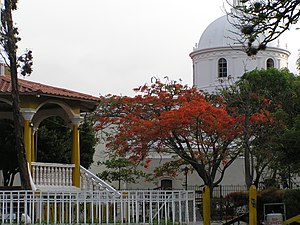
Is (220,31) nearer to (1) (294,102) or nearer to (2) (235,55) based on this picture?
(2) (235,55)

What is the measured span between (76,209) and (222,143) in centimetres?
1405

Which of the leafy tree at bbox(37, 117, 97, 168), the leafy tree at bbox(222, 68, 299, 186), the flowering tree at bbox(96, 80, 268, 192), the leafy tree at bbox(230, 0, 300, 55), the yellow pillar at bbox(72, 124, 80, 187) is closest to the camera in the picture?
the leafy tree at bbox(230, 0, 300, 55)

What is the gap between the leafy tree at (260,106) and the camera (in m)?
28.1

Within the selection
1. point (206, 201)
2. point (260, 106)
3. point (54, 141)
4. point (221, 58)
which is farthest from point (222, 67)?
point (206, 201)

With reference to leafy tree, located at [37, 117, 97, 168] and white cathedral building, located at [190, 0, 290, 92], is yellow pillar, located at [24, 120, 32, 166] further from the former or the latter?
white cathedral building, located at [190, 0, 290, 92]

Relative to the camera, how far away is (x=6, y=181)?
28.3 m

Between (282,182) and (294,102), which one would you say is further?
(282,182)

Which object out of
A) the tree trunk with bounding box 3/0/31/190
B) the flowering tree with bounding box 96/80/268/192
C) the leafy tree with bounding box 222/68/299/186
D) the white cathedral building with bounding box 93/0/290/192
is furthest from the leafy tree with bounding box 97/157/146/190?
the tree trunk with bounding box 3/0/31/190

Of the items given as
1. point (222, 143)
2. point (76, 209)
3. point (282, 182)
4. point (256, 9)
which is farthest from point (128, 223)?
point (282, 182)

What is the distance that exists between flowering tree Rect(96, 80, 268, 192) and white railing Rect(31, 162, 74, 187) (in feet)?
21.5

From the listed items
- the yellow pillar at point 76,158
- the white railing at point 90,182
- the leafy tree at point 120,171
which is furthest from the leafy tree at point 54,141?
the leafy tree at point 120,171

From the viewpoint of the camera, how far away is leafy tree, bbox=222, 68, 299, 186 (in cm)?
2809

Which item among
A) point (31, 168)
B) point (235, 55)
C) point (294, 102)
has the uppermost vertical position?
point (235, 55)

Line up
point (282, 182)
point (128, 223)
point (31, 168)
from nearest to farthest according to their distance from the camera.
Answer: point (128, 223)
point (31, 168)
point (282, 182)
